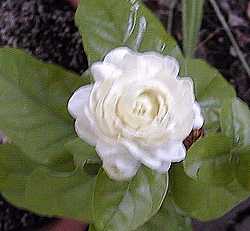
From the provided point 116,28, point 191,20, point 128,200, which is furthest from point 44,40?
point 128,200

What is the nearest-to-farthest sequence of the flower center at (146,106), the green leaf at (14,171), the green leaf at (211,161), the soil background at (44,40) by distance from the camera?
the flower center at (146,106) < the green leaf at (211,161) < the green leaf at (14,171) < the soil background at (44,40)

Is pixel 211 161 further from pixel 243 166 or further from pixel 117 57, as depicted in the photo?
pixel 117 57

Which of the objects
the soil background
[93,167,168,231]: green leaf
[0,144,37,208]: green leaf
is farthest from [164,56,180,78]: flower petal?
the soil background

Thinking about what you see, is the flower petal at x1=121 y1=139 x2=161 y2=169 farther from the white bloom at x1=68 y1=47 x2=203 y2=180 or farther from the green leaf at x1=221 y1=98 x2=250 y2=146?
the green leaf at x1=221 y1=98 x2=250 y2=146

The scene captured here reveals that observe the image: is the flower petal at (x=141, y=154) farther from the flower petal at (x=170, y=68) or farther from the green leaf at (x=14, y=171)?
the green leaf at (x=14, y=171)

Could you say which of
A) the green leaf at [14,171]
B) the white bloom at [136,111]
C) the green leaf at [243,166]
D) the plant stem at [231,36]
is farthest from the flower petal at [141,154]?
the plant stem at [231,36]

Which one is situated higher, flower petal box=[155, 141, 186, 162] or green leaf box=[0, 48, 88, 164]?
flower petal box=[155, 141, 186, 162]
